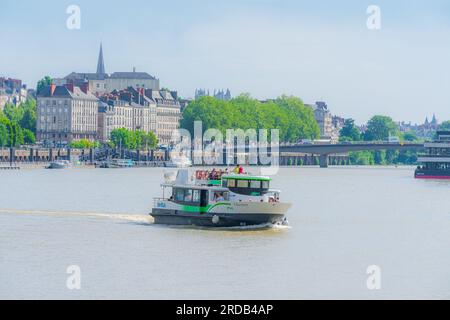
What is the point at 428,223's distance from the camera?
38.5 meters

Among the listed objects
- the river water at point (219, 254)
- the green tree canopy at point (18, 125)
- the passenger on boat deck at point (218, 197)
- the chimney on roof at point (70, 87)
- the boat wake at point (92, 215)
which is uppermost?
the chimney on roof at point (70, 87)

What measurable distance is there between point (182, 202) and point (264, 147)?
3315 inches

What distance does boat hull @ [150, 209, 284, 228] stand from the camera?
3412 centimetres

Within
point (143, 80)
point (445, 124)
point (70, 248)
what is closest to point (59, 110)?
point (143, 80)

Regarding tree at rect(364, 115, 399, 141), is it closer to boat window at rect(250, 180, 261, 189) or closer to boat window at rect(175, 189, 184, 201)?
boat window at rect(175, 189, 184, 201)

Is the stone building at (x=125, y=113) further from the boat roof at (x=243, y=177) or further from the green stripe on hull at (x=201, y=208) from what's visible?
the boat roof at (x=243, y=177)

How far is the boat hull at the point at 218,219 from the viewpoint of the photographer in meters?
34.1

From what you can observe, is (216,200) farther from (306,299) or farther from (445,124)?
(445,124)

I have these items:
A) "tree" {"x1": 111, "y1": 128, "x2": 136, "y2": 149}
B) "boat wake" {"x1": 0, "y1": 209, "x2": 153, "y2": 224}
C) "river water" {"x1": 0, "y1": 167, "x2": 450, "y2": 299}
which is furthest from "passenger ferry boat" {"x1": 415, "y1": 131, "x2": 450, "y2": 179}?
"boat wake" {"x1": 0, "y1": 209, "x2": 153, "y2": 224}

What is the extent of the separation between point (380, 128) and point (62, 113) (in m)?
61.2

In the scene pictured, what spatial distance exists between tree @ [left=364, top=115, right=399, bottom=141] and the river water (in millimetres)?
130119

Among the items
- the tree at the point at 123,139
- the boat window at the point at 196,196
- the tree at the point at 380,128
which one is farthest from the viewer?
the tree at the point at 380,128

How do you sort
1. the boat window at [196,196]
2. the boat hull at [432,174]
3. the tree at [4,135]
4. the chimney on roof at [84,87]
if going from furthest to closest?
the chimney on roof at [84,87] < the tree at [4,135] < the boat hull at [432,174] < the boat window at [196,196]

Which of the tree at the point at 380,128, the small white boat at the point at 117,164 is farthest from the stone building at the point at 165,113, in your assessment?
the small white boat at the point at 117,164
